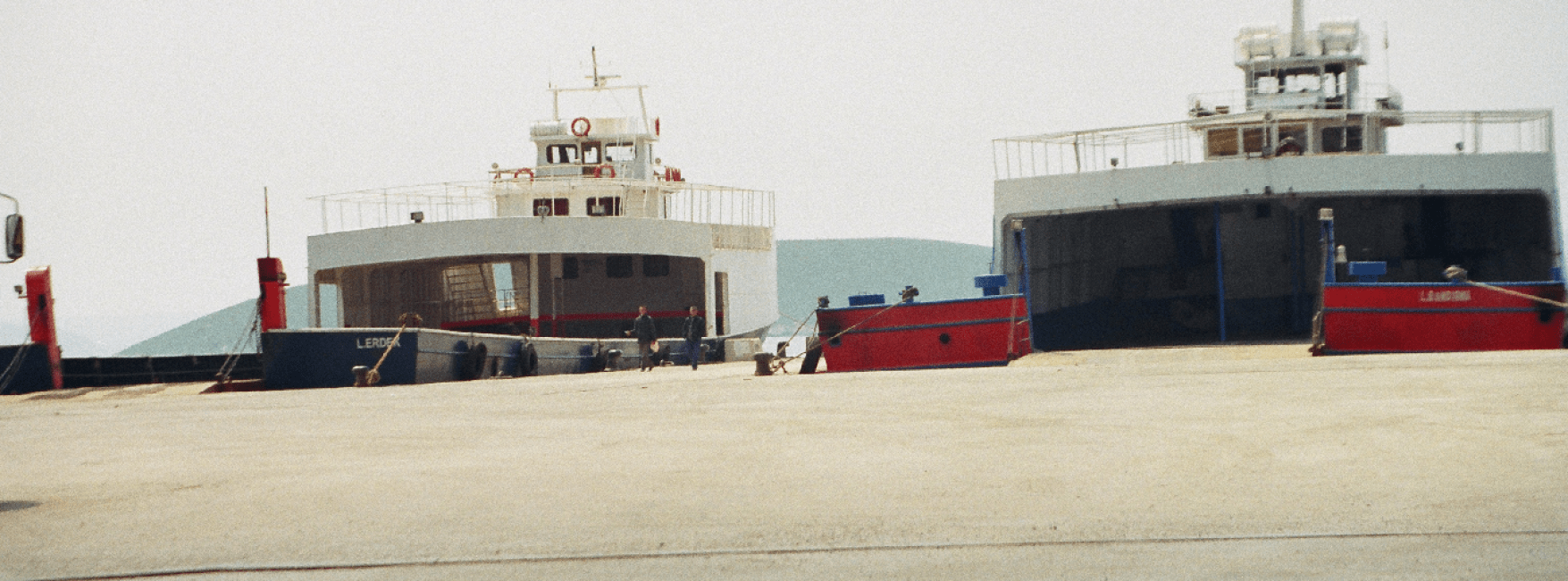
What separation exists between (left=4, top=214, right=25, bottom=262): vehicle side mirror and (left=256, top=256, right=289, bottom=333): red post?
54.3ft

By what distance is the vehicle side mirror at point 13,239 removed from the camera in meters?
7.48

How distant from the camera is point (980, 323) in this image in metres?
18.9

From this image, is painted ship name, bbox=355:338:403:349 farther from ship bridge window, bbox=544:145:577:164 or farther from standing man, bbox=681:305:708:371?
ship bridge window, bbox=544:145:577:164

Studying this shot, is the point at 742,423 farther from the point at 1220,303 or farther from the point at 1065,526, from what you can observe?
the point at 1220,303

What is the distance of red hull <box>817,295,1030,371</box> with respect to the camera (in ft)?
62.0

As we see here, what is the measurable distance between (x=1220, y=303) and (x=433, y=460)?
52.8 feet

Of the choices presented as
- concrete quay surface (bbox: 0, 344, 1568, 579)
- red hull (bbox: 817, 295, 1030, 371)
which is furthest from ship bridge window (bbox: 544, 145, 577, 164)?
concrete quay surface (bbox: 0, 344, 1568, 579)

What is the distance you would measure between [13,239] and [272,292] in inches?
672

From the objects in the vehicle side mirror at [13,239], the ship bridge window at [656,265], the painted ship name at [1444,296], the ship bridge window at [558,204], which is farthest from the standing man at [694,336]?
the vehicle side mirror at [13,239]

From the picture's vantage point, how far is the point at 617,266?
33.4 metres

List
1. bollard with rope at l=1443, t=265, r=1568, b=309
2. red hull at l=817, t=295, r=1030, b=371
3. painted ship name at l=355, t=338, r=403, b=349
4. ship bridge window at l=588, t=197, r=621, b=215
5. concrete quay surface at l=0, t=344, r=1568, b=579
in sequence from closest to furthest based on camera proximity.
→ 1. concrete quay surface at l=0, t=344, r=1568, b=579
2. bollard with rope at l=1443, t=265, r=1568, b=309
3. red hull at l=817, t=295, r=1030, b=371
4. painted ship name at l=355, t=338, r=403, b=349
5. ship bridge window at l=588, t=197, r=621, b=215

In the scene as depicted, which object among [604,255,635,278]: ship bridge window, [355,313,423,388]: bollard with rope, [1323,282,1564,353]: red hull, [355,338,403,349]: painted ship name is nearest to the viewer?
[1323,282,1564,353]: red hull

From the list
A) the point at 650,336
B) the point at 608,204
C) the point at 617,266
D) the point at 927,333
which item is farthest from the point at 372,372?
the point at 608,204

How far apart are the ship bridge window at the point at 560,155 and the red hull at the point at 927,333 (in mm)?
17010
